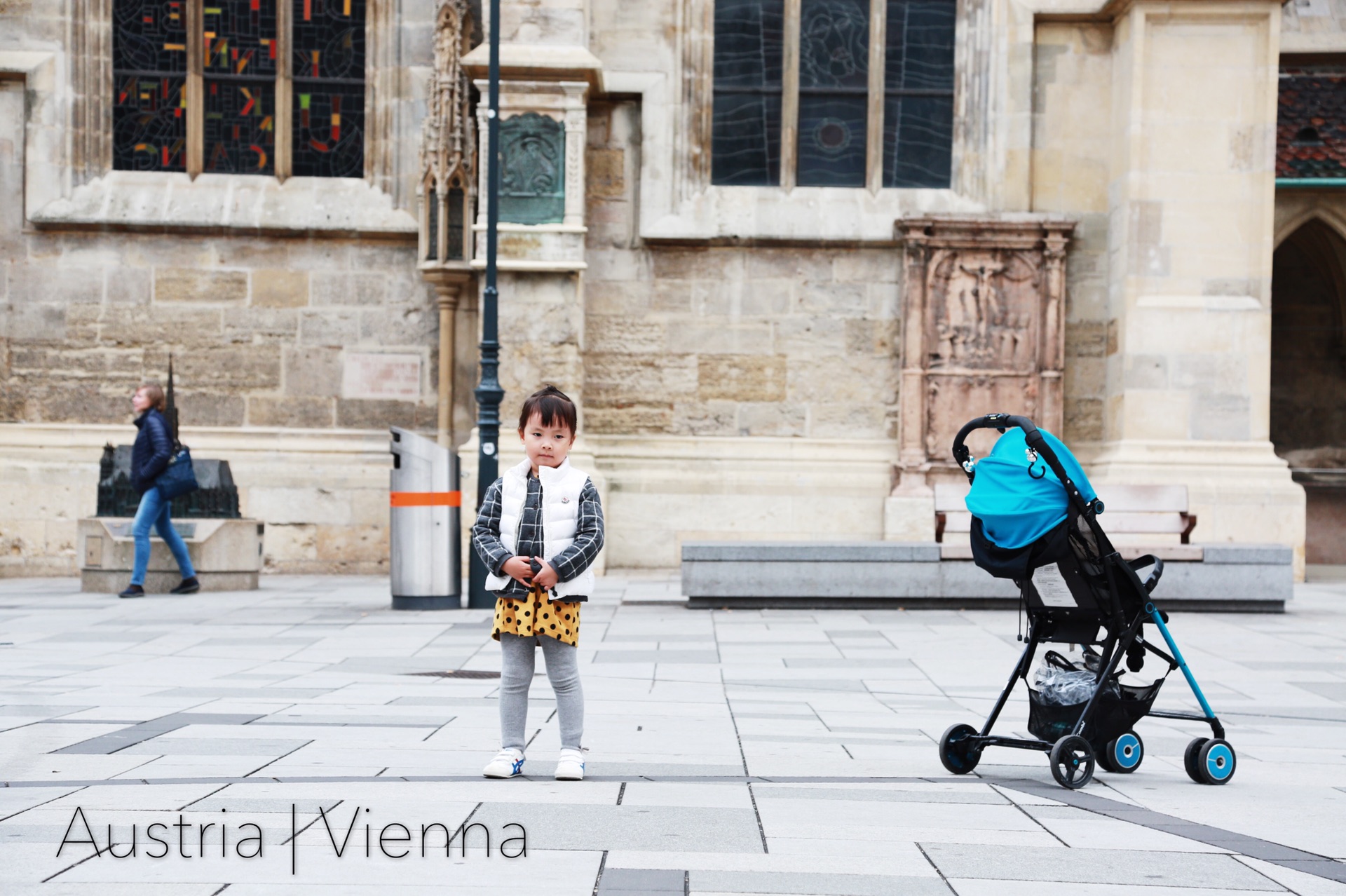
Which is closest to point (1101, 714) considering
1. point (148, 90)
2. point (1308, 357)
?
point (148, 90)

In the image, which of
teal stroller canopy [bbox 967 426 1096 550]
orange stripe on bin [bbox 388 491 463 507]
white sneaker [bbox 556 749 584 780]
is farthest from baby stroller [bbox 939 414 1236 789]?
orange stripe on bin [bbox 388 491 463 507]

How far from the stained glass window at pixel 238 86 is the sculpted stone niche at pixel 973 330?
6188 millimetres

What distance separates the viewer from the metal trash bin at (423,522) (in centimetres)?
1169

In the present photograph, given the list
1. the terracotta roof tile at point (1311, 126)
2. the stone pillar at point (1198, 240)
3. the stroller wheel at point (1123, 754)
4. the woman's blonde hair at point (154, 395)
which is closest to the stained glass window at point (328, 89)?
the woman's blonde hair at point (154, 395)

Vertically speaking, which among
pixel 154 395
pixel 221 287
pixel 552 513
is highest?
pixel 221 287

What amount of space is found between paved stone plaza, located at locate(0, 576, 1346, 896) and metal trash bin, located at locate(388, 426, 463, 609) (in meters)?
1.60

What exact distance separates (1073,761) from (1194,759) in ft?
1.72

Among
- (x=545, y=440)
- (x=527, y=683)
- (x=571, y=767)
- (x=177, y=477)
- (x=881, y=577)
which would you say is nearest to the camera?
(x=571, y=767)

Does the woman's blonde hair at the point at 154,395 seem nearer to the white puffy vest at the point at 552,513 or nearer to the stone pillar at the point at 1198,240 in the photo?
the white puffy vest at the point at 552,513

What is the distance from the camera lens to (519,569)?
16.7ft

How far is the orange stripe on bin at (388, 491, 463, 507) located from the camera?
460 inches

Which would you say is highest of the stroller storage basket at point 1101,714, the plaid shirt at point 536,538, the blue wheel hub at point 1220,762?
the plaid shirt at point 536,538

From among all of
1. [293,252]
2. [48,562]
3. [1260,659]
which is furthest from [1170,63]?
[48,562]

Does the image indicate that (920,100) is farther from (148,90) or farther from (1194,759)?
(1194,759)
